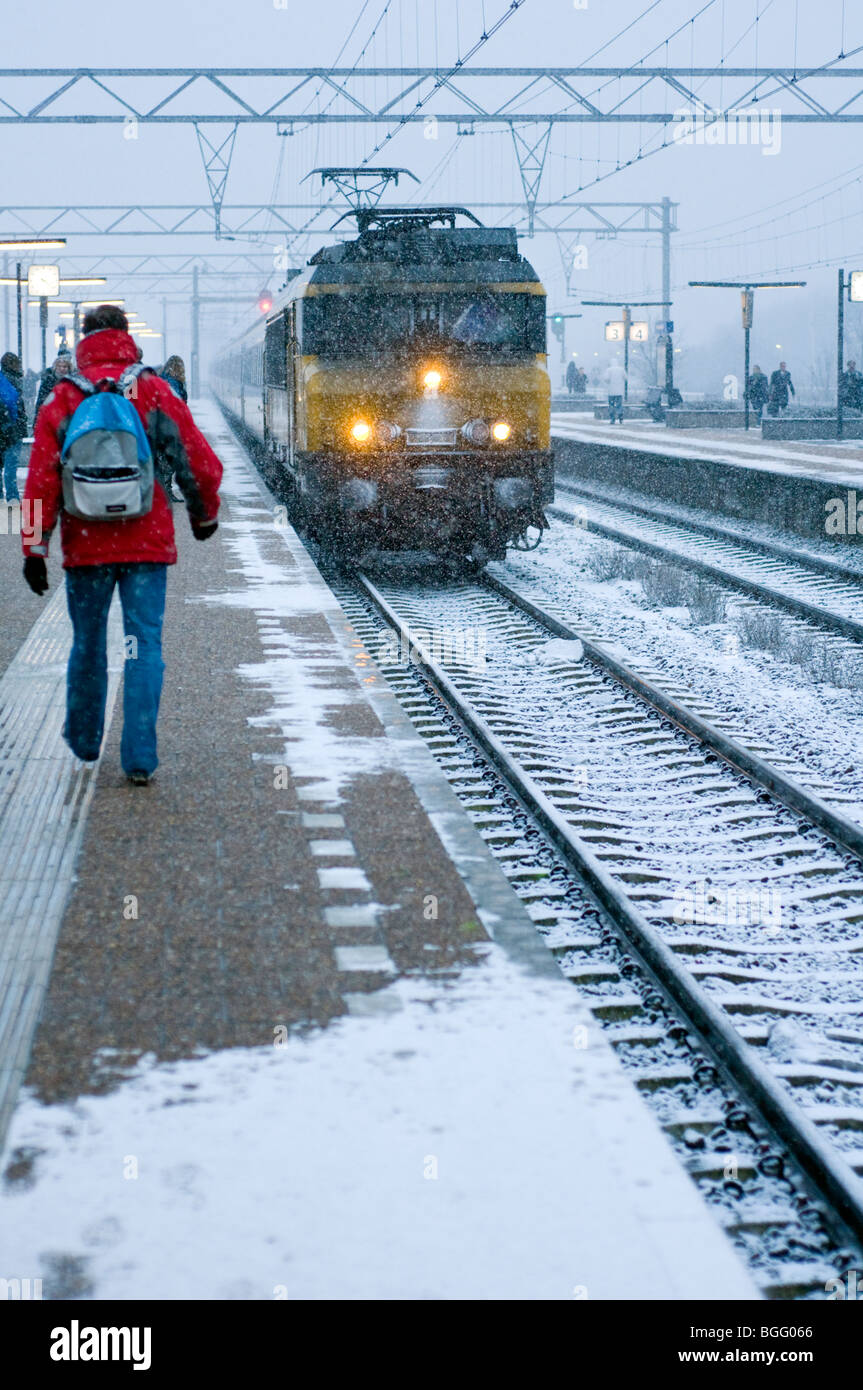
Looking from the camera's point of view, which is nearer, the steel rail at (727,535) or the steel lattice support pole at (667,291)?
the steel rail at (727,535)

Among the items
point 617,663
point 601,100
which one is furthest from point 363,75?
point 617,663

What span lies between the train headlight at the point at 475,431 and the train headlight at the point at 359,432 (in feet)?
2.47

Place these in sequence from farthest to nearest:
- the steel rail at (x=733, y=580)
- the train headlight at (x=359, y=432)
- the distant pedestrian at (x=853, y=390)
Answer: the distant pedestrian at (x=853, y=390) < the train headlight at (x=359, y=432) < the steel rail at (x=733, y=580)

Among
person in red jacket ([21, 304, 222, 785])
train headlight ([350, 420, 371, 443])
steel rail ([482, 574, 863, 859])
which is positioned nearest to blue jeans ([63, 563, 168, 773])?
person in red jacket ([21, 304, 222, 785])

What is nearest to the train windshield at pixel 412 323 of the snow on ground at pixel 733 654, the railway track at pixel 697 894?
the snow on ground at pixel 733 654

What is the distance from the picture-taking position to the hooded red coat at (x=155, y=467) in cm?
609

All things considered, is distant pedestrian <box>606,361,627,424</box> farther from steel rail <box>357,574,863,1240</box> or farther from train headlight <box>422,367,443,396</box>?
steel rail <box>357,574,863,1240</box>

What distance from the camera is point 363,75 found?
824 inches

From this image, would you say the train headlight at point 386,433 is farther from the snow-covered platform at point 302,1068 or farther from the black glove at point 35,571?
the black glove at point 35,571

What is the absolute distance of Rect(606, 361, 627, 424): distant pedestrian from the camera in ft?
134

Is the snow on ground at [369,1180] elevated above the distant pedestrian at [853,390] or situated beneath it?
situated beneath

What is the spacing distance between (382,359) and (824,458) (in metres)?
11.9

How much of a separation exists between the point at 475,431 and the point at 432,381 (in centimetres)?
52

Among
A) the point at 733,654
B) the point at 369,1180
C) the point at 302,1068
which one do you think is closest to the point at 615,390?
the point at 733,654
